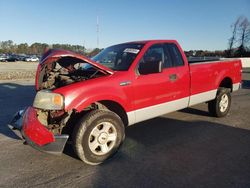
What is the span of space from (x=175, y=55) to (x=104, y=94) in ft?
7.00

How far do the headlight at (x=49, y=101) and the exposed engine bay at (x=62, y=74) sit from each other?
1.75ft

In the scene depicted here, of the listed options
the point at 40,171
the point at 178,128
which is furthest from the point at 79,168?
the point at 178,128

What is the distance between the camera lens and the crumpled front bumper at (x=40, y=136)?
3680 mm

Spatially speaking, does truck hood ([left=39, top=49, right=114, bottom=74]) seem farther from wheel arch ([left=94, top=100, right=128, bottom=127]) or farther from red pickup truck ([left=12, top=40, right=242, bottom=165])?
wheel arch ([left=94, top=100, right=128, bottom=127])

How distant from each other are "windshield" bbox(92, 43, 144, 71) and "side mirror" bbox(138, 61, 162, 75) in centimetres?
24

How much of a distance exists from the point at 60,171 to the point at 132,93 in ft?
5.42

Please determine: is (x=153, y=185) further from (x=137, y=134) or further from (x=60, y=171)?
(x=137, y=134)

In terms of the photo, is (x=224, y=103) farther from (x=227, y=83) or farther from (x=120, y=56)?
(x=120, y=56)

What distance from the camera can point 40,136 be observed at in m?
3.72

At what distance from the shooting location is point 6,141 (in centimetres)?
509

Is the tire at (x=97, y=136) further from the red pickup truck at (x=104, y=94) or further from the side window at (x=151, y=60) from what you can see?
the side window at (x=151, y=60)

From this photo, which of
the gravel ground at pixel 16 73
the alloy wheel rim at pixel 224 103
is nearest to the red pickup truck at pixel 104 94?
the alloy wheel rim at pixel 224 103

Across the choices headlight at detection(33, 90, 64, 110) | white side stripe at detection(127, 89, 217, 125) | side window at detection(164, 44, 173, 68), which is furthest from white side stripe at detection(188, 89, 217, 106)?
headlight at detection(33, 90, 64, 110)

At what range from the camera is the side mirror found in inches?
180
